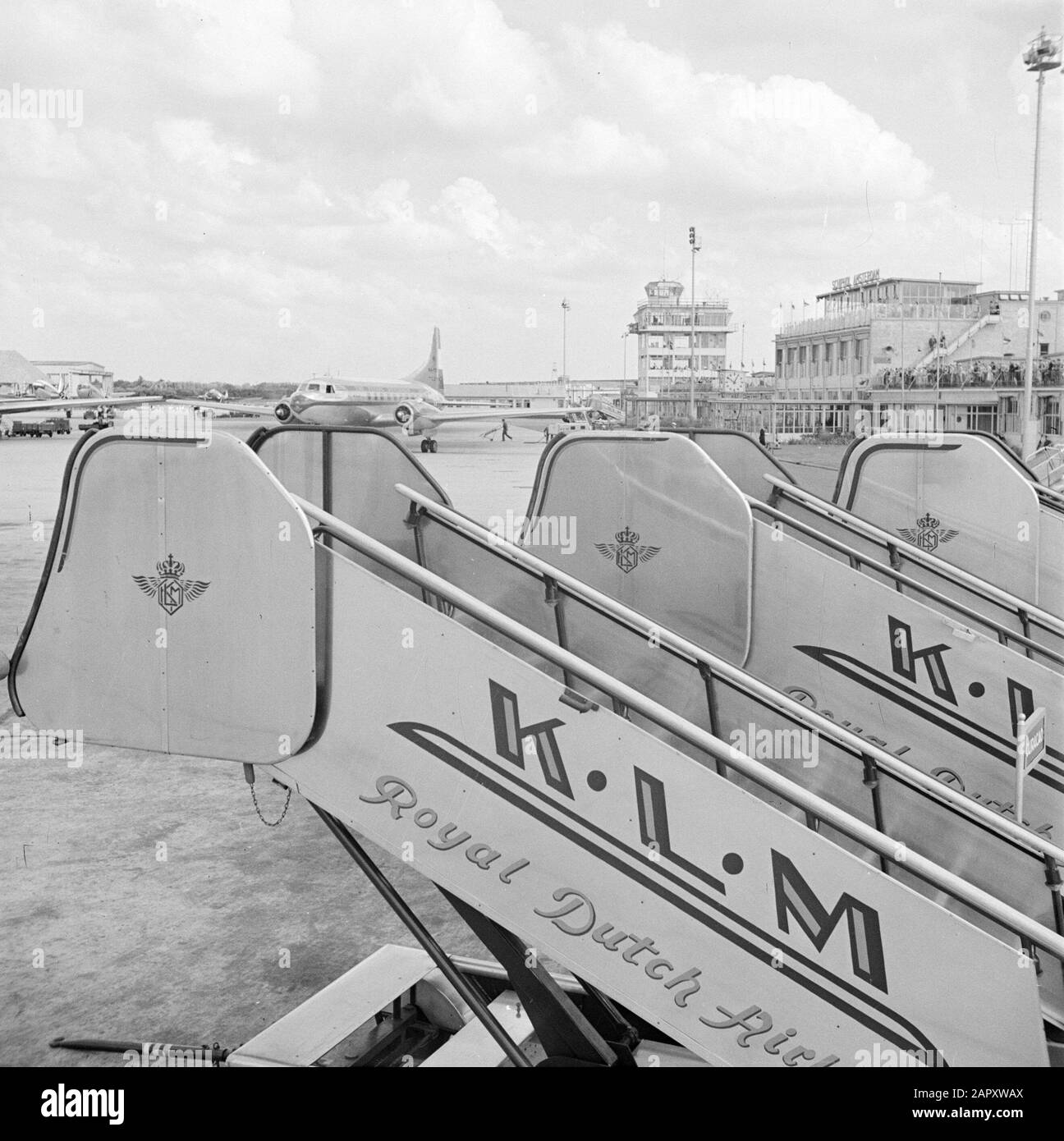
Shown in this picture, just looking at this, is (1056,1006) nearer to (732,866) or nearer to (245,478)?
(732,866)

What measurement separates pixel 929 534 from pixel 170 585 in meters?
6.88

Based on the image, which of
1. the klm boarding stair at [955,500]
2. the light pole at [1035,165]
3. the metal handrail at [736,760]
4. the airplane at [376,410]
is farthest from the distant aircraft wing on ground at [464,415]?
the metal handrail at [736,760]

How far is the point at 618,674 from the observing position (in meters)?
6.22

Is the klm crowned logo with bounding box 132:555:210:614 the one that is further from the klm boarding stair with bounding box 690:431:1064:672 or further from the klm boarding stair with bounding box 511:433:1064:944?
the klm boarding stair with bounding box 690:431:1064:672

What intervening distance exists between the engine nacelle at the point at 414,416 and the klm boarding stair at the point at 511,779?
49.1 metres

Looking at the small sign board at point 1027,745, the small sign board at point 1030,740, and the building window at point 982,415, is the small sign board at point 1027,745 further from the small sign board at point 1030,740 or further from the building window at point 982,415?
the building window at point 982,415

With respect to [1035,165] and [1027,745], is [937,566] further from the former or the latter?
[1035,165]

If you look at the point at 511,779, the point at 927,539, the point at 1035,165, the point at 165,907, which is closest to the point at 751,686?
the point at 511,779

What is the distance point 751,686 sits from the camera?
5.24 m

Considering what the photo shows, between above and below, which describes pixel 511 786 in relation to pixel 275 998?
above

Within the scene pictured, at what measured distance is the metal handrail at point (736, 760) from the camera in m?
3.62

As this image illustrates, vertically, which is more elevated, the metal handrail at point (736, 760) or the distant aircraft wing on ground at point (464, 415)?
the distant aircraft wing on ground at point (464, 415)
